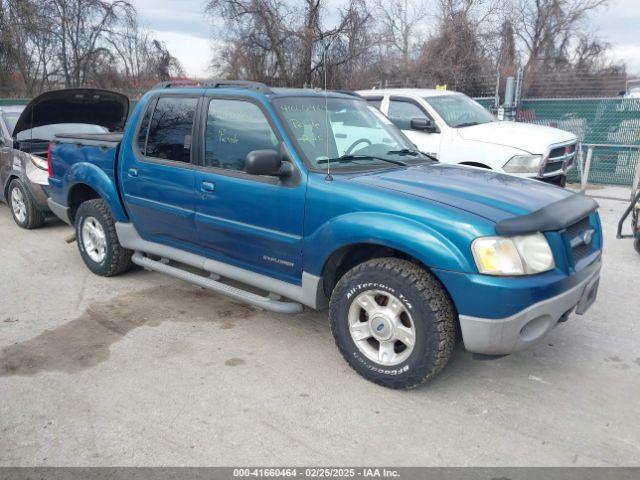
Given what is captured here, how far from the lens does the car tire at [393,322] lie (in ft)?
10.1

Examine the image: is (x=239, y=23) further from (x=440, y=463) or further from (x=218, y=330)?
(x=440, y=463)

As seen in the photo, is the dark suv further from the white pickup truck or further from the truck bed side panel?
the white pickup truck

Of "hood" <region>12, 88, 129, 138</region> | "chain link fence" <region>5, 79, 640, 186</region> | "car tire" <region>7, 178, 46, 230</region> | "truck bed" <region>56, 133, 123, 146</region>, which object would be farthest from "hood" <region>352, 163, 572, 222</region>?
"chain link fence" <region>5, 79, 640, 186</region>

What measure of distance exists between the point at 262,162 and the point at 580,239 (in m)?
2.07

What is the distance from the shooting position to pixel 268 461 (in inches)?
108

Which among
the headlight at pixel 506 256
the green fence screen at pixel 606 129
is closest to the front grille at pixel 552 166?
the green fence screen at pixel 606 129

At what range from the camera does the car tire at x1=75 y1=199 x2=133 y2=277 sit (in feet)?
17.1

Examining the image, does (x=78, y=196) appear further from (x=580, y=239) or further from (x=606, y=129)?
(x=606, y=129)

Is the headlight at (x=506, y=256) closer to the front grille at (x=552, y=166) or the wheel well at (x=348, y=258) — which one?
the wheel well at (x=348, y=258)

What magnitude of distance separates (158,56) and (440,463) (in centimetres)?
3013

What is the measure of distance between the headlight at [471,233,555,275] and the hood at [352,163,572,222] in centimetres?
15

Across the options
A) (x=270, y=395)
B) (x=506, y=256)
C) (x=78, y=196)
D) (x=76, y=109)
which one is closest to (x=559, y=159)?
(x=506, y=256)

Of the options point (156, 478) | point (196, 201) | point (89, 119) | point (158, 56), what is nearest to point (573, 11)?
point (158, 56)

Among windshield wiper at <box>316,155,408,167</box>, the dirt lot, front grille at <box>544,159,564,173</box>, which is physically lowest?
the dirt lot
